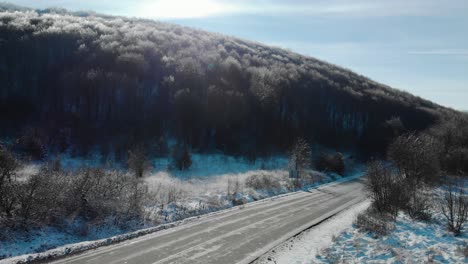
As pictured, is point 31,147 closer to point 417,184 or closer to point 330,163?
point 330,163

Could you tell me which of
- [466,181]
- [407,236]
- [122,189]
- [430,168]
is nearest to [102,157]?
[122,189]

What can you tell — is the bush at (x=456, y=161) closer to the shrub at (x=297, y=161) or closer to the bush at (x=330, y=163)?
the bush at (x=330, y=163)

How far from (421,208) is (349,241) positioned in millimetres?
4883

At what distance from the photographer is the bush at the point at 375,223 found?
536 inches

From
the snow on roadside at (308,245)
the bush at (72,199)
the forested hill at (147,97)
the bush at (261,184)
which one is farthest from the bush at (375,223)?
the forested hill at (147,97)

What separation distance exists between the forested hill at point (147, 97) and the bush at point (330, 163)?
10.5 m

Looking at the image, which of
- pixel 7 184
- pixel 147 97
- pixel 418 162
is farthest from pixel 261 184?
pixel 147 97

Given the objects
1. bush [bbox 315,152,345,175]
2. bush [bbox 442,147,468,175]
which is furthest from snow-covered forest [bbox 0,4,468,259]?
bush [bbox 315,152,345,175]

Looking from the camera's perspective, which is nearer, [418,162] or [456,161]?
[418,162]

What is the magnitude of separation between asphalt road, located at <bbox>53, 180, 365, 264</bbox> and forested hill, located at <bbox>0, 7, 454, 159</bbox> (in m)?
33.4

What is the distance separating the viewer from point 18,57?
62.5 m

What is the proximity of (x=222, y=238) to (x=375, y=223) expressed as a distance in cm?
659

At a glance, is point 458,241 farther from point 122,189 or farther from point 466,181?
point 466,181

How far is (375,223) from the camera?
1459 cm
